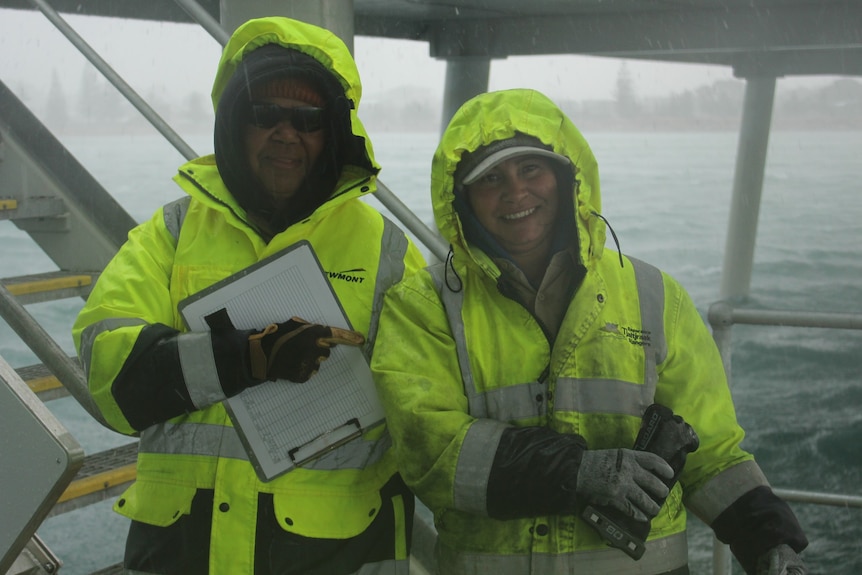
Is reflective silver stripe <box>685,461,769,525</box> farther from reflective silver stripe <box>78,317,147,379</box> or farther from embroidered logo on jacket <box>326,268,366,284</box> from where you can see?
reflective silver stripe <box>78,317,147,379</box>

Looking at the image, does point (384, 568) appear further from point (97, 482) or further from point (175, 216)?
point (97, 482)

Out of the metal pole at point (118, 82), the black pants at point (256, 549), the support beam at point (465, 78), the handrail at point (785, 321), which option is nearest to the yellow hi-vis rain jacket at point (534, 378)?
the black pants at point (256, 549)

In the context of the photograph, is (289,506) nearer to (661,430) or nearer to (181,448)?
(181,448)

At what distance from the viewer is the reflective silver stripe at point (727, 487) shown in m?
1.84

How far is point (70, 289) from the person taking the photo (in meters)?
3.25

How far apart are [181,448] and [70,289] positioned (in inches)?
61.5

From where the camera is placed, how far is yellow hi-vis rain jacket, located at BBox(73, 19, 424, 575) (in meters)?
1.88

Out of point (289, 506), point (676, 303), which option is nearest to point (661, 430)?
point (676, 303)

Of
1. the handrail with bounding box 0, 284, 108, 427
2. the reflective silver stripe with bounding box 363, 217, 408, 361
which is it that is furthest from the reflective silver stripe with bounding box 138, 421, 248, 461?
the handrail with bounding box 0, 284, 108, 427

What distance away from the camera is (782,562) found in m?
1.74

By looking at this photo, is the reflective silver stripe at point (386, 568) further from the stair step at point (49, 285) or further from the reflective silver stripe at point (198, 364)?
the stair step at point (49, 285)

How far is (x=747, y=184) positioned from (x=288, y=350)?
20.9 m

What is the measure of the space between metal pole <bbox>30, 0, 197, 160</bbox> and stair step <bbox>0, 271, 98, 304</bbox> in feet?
2.13

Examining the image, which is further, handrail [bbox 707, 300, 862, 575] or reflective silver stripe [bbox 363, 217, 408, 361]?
handrail [bbox 707, 300, 862, 575]
